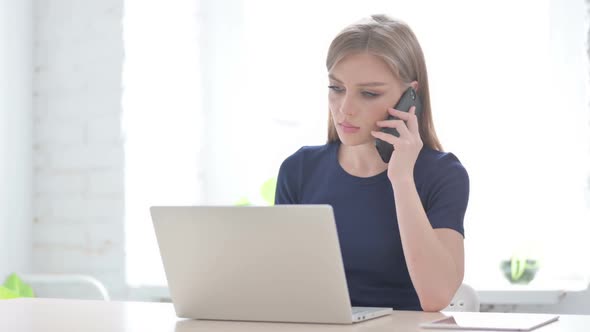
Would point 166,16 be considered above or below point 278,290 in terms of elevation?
above

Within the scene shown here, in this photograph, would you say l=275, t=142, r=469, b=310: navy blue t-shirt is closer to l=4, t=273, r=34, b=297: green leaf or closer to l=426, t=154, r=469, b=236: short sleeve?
l=426, t=154, r=469, b=236: short sleeve

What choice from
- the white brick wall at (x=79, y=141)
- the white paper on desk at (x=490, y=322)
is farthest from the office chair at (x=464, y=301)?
the white brick wall at (x=79, y=141)

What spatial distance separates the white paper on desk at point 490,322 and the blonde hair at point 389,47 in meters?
0.60

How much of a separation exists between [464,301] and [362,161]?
38cm

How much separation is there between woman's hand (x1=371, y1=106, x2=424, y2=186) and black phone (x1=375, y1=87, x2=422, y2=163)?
0.7 inches

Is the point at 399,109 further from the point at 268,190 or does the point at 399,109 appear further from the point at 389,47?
the point at 268,190

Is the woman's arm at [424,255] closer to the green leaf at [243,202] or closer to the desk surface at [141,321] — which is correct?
the desk surface at [141,321]

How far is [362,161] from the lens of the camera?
7.00 ft

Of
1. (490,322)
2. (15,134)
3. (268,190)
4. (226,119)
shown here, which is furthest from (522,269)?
(15,134)

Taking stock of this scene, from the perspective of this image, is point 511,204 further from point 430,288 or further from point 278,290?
point 278,290

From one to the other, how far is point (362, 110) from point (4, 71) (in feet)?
5.22

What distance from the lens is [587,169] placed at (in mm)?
2850

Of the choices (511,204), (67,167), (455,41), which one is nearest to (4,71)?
(67,167)

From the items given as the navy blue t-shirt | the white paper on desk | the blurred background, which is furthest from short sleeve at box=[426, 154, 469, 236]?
the blurred background
